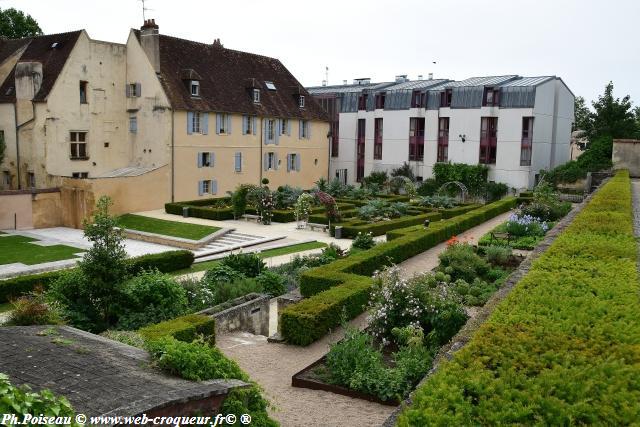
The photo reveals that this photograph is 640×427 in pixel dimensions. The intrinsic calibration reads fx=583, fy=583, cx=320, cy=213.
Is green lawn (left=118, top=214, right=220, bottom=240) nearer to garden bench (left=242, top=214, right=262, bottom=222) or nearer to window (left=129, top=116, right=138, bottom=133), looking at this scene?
garden bench (left=242, top=214, right=262, bottom=222)

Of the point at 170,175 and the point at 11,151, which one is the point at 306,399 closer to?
the point at 170,175

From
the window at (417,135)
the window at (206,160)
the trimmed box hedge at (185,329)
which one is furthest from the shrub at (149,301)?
the window at (417,135)

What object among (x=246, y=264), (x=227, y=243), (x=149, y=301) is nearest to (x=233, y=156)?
(x=227, y=243)

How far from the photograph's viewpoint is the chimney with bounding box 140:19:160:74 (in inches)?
1483

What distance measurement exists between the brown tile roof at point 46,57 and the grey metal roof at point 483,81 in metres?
→ 28.9

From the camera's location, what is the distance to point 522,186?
145 feet

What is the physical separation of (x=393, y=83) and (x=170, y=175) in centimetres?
2634

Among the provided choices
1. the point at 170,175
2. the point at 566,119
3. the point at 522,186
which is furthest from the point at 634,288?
the point at 566,119

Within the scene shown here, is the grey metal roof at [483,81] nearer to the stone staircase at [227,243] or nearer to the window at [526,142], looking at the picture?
the window at [526,142]

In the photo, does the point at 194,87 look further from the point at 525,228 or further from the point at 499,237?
the point at 525,228

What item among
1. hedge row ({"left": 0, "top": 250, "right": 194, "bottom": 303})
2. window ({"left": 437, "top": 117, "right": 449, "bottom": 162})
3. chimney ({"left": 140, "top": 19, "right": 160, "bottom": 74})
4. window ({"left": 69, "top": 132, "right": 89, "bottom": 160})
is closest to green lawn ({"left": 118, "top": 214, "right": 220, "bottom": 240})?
hedge row ({"left": 0, "top": 250, "right": 194, "bottom": 303})

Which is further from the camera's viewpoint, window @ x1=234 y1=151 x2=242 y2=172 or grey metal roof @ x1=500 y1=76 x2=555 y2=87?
grey metal roof @ x1=500 y1=76 x2=555 y2=87

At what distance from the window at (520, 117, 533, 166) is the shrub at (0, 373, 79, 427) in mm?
43298

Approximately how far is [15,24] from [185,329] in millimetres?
44451
